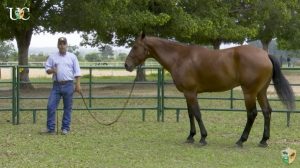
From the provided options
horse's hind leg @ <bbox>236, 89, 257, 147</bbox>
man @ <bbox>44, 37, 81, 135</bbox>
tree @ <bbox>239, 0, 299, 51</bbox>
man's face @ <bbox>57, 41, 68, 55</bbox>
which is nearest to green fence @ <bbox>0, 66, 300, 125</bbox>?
man @ <bbox>44, 37, 81, 135</bbox>

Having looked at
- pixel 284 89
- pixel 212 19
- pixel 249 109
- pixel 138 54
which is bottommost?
pixel 249 109

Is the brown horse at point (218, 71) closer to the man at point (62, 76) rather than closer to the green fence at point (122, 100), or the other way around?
the man at point (62, 76)

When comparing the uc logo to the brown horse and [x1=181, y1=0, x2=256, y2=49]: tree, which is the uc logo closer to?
[x1=181, y1=0, x2=256, y2=49]: tree

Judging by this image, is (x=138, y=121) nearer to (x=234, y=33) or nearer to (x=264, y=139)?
(x=264, y=139)

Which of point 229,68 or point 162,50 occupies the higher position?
point 162,50

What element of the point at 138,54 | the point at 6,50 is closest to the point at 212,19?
the point at 138,54

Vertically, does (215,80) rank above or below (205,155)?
above

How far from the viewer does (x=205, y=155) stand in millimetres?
7812

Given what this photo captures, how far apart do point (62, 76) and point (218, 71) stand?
272 cm

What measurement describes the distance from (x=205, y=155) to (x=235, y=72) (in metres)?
1.55

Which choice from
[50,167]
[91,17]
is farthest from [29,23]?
[50,167]

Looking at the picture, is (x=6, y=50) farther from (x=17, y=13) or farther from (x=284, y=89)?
(x=284, y=89)

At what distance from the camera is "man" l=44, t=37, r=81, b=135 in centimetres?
952

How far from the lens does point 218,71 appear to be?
28.6 ft
